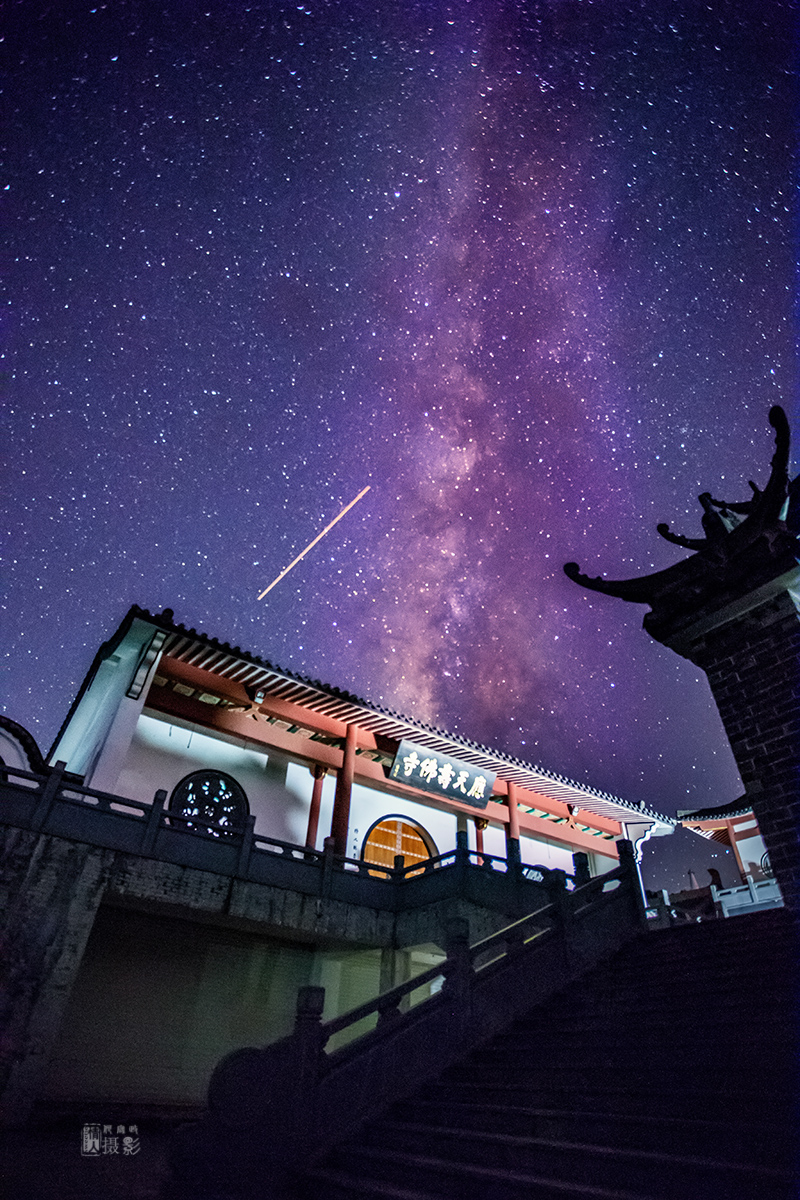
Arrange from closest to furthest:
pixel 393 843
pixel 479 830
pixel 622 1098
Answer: pixel 622 1098 → pixel 393 843 → pixel 479 830

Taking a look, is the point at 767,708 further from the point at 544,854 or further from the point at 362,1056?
the point at 544,854

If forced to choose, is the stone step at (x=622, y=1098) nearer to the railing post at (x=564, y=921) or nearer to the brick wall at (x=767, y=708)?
the brick wall at (x=767, y=708)

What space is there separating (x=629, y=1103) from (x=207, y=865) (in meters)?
7.88

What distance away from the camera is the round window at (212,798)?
13289 mm

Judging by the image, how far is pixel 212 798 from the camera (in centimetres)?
1368

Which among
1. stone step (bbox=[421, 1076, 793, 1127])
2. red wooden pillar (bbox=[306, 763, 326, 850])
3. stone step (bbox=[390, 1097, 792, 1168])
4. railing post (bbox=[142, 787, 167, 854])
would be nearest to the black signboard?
red wooden pillar (bbox=[306, 763, 326, 850])

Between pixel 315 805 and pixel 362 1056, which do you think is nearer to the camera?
pixel 362 1056

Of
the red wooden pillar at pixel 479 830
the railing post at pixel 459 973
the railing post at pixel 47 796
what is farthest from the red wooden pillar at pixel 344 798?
the railing post at pixel 47 796

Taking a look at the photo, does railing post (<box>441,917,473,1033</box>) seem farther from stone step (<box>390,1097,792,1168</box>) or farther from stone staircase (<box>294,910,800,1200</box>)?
stone step (<box>390,1097,792,1168</box>)

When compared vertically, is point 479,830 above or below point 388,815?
above

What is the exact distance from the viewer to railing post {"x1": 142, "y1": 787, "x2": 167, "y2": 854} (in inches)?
397

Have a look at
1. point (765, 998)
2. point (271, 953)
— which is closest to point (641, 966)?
point (765, 998)

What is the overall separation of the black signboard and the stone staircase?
8.00 metres

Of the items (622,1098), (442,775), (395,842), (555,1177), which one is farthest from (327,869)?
(555,1177)
